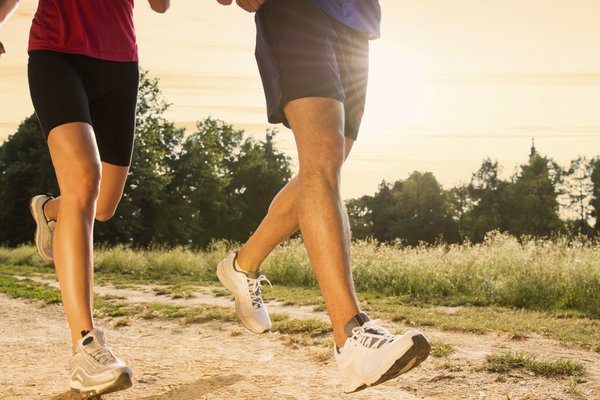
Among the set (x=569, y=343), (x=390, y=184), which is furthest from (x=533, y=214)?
(x=569, y=343)

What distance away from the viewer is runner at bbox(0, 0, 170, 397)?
324 centimetres

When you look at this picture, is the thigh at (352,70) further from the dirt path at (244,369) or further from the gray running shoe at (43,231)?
the gray running shoe at (43,231)

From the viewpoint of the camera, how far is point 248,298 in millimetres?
4078

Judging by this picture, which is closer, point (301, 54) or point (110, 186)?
point (301, 54)

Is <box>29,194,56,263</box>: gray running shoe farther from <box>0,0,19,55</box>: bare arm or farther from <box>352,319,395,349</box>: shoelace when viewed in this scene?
<box>352,319,395,349</box>: shoelace

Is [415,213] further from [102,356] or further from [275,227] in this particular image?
[102,356]

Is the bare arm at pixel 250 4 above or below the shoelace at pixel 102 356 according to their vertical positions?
above

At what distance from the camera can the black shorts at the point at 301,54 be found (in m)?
2.91

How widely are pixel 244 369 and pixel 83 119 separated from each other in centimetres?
175

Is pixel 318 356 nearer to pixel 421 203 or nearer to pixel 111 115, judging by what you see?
pixel 111 115

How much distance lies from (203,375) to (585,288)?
22.9 feet

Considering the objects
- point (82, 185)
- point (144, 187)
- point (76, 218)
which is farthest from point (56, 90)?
point (144, 187)

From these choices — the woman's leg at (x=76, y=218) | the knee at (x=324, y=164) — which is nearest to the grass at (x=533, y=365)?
the knee at (x=324, y=164)

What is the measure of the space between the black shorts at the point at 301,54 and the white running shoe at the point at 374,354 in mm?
925
